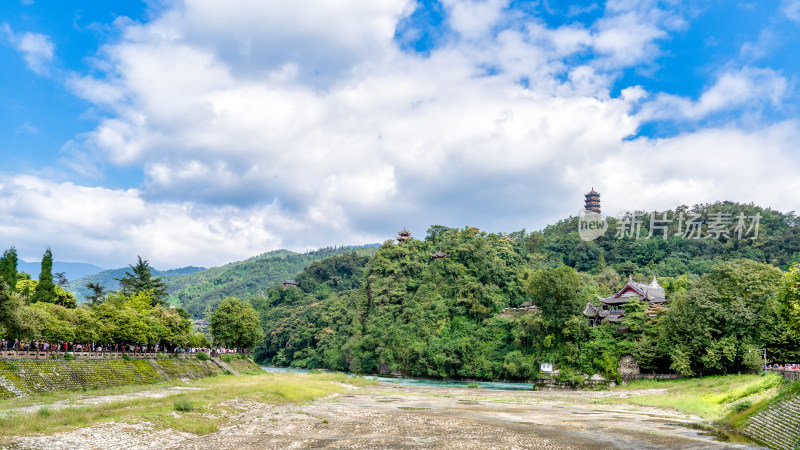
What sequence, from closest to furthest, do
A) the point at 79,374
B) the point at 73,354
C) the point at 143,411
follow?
1. the point at 143,411
2. the point at 79,374
3. the point at 73,354

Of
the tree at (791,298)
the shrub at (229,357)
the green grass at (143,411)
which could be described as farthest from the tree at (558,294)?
the shrub at (229,357)

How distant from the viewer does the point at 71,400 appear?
111ft

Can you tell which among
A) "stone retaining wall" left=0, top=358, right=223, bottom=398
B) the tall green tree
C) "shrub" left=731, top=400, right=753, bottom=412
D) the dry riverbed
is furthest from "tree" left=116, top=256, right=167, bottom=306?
"shrub" left=731, top=400, right=753, bottom=412

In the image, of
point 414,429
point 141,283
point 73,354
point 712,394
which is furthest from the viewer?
point 141,283

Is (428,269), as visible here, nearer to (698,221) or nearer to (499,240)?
(499,240)

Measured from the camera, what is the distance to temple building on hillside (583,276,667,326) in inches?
2803

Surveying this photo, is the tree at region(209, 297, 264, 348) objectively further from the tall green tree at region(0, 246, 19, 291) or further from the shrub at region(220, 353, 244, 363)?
the tall green tree at region(0, 246, 19, 291)

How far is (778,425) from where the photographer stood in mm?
25906

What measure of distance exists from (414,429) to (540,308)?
49.8 m

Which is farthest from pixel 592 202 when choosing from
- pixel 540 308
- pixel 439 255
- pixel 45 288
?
pixel 45 288

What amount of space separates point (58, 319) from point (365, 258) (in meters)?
125

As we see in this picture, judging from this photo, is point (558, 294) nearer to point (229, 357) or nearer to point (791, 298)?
point (791, 298)

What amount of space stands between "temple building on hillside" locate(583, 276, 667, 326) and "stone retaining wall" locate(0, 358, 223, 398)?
171 feet

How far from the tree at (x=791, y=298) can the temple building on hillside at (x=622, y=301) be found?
44.0 m
